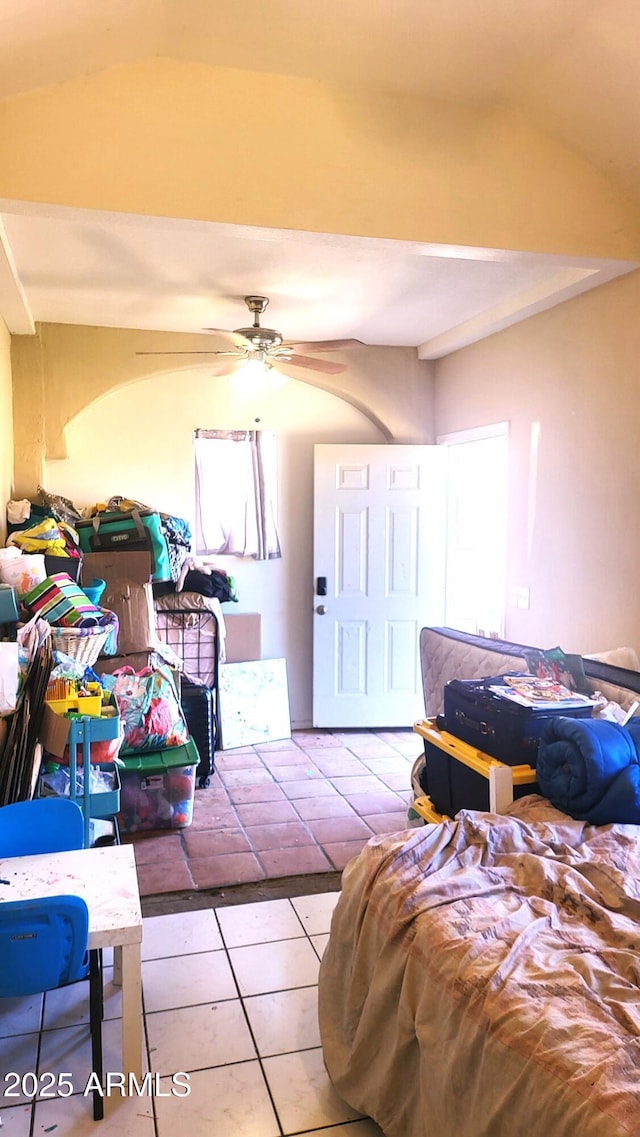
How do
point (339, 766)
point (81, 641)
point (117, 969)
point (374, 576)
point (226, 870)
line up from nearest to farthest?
1. point (117, 969)
2. point (81, 641)
3. point (226, 870)
4. point (339, 766)
5. point (374, 576)

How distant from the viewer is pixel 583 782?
2156mm

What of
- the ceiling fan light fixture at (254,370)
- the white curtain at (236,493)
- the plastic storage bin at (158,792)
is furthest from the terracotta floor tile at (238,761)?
the ceiling fan light fixture at (254,370)

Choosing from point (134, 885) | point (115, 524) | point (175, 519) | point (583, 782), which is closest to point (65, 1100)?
point (134, 885)

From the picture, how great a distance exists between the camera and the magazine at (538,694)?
98.6 inches

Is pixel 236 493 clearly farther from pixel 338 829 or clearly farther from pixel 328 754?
pixel 338 829

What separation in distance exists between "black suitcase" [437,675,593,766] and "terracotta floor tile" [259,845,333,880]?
94 centimetres

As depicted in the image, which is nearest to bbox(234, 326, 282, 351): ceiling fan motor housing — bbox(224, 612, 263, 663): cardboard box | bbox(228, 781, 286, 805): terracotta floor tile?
bbox(224, 612, 263, 663): cardboard box

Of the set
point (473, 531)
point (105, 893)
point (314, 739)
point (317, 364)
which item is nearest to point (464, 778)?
point (105, 893)

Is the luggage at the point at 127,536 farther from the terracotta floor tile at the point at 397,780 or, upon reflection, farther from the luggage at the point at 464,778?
the luggage at the point at 464,778

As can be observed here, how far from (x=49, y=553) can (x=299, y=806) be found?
1782 mm

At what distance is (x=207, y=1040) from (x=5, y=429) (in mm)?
3036

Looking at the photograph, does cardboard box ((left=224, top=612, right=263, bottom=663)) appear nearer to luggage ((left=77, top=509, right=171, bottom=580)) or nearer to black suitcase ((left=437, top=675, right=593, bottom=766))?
luggage ((left=77, top=509, right=171, bottom=580))

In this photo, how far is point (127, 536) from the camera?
4172 millimetres

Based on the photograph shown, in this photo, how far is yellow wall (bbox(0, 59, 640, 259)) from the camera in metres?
2.29
